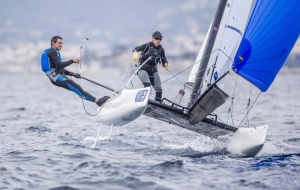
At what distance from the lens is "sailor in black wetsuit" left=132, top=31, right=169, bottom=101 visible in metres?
9.83

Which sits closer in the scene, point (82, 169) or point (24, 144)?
point (82, 169)

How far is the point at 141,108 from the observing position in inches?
340

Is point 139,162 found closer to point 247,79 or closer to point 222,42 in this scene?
point 247,79

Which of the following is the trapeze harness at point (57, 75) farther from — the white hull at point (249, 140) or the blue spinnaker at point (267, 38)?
the blue spinnaker at point (267, 38)

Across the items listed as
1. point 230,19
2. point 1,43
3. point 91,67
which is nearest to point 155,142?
point 230,19

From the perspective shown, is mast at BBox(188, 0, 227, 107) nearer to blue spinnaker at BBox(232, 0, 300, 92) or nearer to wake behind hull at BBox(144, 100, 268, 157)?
wake behind hull at BBox(144, 100, 268, 157)

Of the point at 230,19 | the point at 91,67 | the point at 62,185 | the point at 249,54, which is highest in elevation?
the point at 91,67

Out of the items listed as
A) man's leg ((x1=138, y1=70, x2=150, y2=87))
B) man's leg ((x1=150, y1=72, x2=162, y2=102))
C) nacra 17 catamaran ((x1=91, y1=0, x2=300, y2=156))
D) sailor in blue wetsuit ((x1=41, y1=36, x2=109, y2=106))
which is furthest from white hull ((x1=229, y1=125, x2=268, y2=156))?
sailor in blue wetsuit ((x1=41, y1=36, x2=109, y2=106))

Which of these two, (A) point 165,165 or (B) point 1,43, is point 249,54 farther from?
(B) point 1,43

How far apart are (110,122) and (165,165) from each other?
1.33 meters

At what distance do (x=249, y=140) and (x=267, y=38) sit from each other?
64.3 inches

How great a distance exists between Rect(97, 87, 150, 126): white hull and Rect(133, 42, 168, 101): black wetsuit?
741 millimetres

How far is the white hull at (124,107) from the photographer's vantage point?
8680 mm

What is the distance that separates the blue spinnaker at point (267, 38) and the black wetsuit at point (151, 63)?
4.53ft
